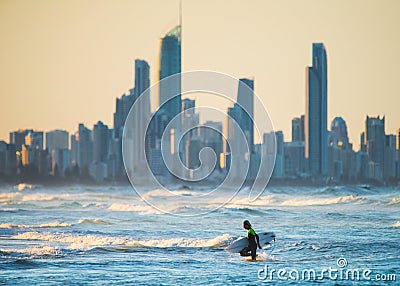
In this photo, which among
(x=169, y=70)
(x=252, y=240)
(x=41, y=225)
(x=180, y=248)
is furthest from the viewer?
(x=169, y=70)

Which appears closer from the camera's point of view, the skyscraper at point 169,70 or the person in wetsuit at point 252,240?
the person in wetsuit at point 252,240

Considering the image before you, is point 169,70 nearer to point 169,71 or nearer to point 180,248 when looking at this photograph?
point 169,71

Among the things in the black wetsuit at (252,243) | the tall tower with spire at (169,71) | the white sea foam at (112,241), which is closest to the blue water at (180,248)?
the white sea foam at (112,241)

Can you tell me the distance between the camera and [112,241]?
35156mm

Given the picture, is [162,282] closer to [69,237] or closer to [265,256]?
[265,256]

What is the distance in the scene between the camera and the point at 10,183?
15862cm

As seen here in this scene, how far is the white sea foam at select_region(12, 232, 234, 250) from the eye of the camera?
33.6m

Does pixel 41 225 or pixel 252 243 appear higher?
pixel 252 243

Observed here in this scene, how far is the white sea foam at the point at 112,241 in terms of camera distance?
3356cm

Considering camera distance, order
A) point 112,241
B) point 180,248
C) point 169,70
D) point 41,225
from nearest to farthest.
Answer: point 180,248
point 112,241
point 41,225
point 169,70

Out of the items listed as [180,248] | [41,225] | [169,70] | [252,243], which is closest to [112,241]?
[180,248]

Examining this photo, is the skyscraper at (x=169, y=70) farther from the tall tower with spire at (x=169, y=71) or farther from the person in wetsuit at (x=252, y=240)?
the person in wetsuit at (x=252, y=240)

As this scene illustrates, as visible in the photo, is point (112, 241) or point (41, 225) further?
point (41, 225)

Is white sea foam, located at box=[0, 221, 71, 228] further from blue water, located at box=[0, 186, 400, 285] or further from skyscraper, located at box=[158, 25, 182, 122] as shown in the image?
skyscraper, located at box=[158, 25, 182, 122]
